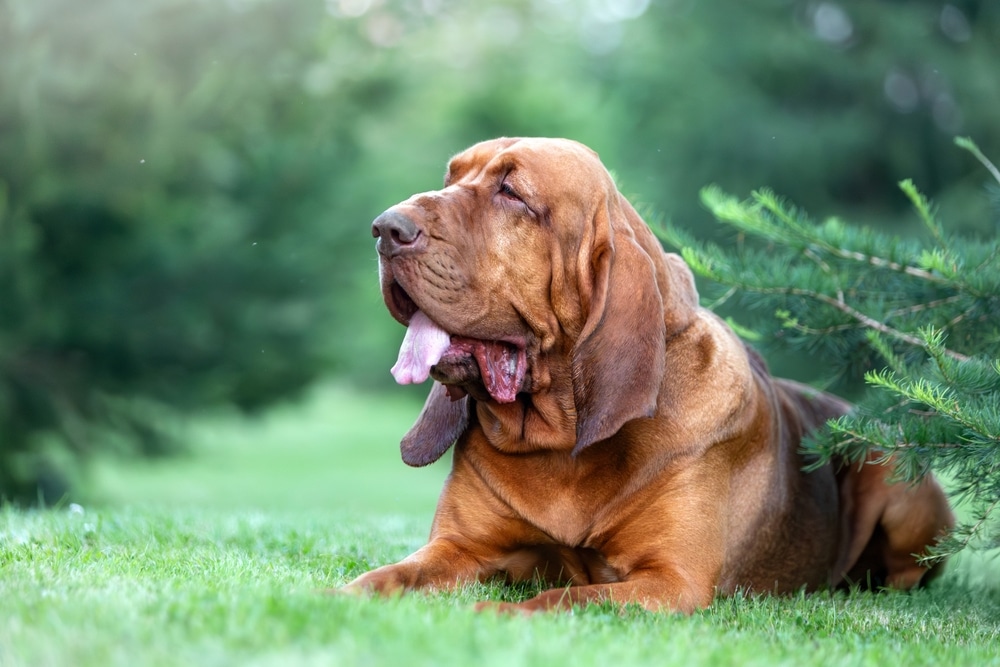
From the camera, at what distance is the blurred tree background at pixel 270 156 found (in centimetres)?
972

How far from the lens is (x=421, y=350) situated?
156 inches

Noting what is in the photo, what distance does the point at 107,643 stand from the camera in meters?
2.63

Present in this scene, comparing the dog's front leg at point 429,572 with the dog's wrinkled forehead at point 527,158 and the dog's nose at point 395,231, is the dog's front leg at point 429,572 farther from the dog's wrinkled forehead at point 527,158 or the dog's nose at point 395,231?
the dog's wrinkled forehead at point 527,158

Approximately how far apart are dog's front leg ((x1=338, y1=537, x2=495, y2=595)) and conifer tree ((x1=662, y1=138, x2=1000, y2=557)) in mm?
1531

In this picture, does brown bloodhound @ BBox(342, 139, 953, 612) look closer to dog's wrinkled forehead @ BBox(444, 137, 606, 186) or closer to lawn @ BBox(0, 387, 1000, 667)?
dog's wrinkled forehead @ BBox(444, 137, 606, 186)

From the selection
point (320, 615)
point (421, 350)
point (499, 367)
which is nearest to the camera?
point (320, 615)

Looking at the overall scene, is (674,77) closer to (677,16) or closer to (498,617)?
(677,16)

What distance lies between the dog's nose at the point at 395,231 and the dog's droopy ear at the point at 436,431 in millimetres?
884

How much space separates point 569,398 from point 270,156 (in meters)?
7.78

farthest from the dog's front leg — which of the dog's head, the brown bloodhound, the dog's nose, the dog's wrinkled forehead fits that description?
the dog's wrinkled forehead

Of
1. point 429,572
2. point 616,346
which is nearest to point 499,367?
point 616,346

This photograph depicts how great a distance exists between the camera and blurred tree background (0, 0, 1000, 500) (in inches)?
383

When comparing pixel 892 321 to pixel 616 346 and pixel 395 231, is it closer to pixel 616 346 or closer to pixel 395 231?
pixel 616 346

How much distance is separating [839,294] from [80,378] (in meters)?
7.48
